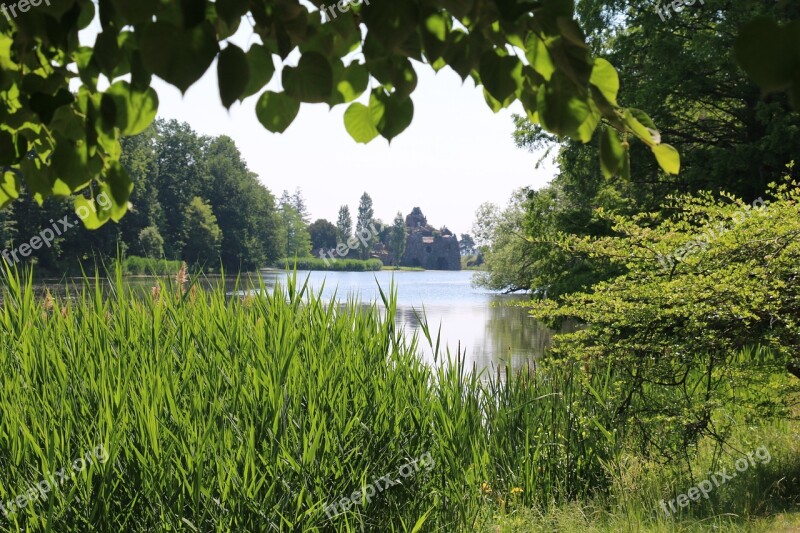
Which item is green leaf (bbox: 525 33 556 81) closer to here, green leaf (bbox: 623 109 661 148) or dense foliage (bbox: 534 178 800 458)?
green leaf (bbox: 623 109 661 148)

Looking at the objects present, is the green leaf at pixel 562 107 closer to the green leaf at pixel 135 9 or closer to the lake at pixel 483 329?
the green leaf at pixel 135 9

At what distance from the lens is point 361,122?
1.60 m

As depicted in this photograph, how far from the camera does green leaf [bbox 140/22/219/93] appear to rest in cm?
109

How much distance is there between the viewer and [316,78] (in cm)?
131

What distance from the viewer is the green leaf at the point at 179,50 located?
109 centimetres

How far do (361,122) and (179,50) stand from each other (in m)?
0.56

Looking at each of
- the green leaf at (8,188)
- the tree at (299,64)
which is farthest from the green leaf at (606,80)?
the green leaf at (8,188)

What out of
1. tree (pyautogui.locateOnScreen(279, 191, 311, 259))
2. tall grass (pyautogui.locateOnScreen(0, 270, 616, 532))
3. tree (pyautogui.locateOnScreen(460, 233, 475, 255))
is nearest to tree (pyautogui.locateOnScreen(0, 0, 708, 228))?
tall grass (pyautogui.locateOnScreen(0, 270, 616, 532))

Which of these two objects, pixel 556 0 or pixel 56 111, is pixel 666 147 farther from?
pixel 56 111

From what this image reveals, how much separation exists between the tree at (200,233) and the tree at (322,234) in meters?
51.5

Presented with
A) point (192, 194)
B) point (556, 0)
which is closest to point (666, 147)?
point (556, 0)

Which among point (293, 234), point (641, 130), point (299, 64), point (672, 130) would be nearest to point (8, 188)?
point (299, 64)

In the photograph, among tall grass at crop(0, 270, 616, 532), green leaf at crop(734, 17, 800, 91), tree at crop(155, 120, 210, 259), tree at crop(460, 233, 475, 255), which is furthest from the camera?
tree at crop(460, 233, 475, 255)

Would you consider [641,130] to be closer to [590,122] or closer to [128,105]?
[590,122]
